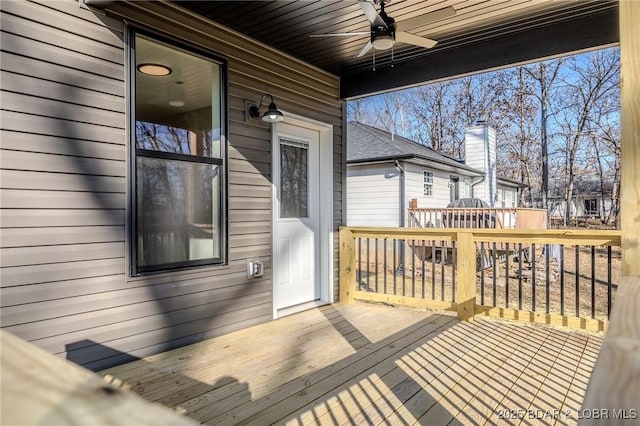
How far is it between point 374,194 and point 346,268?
582 centimetres

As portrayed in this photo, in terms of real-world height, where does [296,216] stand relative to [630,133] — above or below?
below

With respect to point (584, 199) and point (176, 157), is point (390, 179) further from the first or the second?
point (584, 199)

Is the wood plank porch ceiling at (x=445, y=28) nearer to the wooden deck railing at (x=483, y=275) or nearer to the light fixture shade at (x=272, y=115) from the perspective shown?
the light fixture shade at (x=272, y=115)

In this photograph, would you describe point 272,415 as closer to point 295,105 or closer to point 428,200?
point 295,105

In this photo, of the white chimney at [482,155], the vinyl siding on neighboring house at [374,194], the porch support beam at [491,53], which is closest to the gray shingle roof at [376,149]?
the vinyl siding on neighboring house at [374,194]

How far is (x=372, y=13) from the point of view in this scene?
2.74 m

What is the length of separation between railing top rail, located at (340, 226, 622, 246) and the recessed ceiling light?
2.71 meters

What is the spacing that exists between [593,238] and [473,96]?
50.5ft

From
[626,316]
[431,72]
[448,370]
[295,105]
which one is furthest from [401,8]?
[626,316]

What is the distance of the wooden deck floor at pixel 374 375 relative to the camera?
2189 millimetres

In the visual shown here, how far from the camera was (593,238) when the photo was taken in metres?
3.48

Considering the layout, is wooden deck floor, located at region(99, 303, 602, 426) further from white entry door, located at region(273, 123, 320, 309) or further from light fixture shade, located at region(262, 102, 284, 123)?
light fixture shade, located at region(262, 102, 284, 123)

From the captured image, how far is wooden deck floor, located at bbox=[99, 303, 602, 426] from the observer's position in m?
2.19

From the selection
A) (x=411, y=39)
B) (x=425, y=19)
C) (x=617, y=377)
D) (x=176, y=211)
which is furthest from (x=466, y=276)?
(x=617, y=377)
